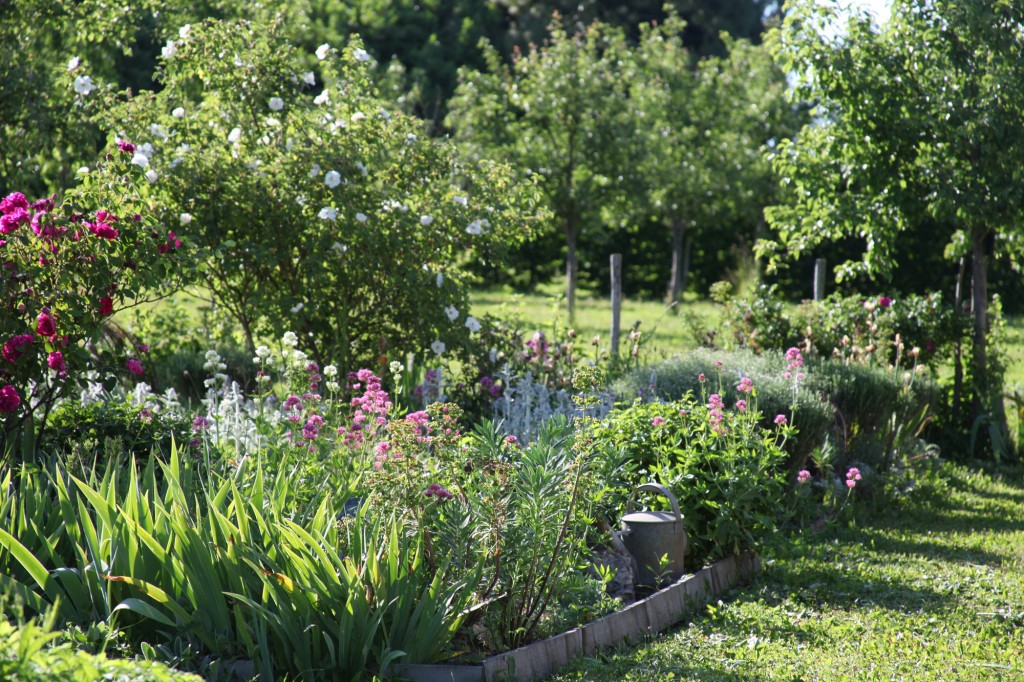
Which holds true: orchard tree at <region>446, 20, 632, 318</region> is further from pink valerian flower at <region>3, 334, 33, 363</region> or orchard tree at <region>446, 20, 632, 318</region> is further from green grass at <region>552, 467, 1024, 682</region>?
pink valerian flower at <region>3, 334, 33, 363</region>

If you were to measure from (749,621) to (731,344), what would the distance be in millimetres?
4520

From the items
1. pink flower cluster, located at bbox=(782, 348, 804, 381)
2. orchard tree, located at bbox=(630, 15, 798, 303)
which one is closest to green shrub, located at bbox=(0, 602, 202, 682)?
pink flower cluster, located at bbox=(782, 348, 804, 381)

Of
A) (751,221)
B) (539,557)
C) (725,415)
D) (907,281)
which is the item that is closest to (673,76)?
(751,221)

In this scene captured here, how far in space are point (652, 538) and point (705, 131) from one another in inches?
644

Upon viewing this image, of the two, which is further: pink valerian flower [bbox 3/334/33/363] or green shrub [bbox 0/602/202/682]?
pink valerian flower [bbox 3/334/33/363]

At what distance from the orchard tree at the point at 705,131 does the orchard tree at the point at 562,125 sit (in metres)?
1.94

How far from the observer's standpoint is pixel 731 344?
857 cm

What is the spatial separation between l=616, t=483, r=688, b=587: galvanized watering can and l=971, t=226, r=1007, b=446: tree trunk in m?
4.76

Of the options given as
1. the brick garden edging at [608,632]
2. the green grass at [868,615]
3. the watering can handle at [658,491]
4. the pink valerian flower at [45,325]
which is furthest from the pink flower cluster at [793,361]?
the pink valerian flower at [45,325]

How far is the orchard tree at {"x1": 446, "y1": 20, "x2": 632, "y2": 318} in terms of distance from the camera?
1523cm

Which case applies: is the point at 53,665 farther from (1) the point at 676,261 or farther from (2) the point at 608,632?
(1) the point at 676,261

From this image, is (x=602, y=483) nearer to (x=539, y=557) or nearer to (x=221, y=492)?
(x=539, y=557)

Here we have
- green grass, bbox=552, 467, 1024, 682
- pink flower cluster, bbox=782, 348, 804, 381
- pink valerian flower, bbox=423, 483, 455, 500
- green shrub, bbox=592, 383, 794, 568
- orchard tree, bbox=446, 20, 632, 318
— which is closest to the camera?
pink valerian flower, bbox=423, 483, 455, 500

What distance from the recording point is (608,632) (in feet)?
12.9
